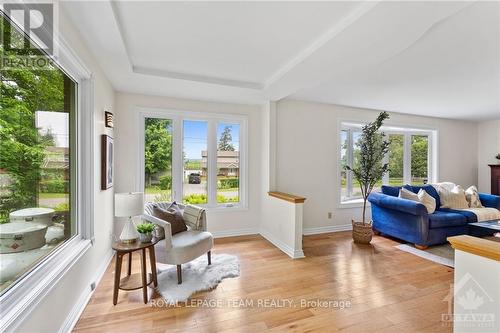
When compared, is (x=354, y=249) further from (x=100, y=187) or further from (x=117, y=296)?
(x=100, y=187)

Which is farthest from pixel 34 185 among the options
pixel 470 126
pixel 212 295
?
pixel 470 126

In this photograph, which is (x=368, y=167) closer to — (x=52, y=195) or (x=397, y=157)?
(x=397, y=157)

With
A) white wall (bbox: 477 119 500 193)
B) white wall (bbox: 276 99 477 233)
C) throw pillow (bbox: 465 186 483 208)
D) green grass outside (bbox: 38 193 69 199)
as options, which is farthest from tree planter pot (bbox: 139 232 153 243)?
white wall (bbox: 477 119 500 193)

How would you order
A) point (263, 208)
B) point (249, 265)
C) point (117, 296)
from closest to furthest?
point (117, 296), point (249, 265), point (263, 208)

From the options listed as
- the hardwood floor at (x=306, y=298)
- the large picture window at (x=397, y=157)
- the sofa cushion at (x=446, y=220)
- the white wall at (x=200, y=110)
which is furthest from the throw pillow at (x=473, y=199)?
the white wall at (x=200, y=110)

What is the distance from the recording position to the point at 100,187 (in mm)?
2590

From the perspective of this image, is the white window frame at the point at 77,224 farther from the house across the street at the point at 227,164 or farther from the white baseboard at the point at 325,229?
the white baseboard at the point at 325,229

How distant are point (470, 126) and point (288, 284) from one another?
248 inches

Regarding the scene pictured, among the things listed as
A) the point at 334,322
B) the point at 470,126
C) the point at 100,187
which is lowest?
the point at 334,322

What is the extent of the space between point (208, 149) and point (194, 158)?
0.27m

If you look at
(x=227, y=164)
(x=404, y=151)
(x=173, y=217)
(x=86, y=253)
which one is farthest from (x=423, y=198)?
(x=86, y=253)

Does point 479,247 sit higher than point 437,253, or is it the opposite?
point 479,247

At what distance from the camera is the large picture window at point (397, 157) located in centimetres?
471

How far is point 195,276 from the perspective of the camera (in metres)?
2.62
